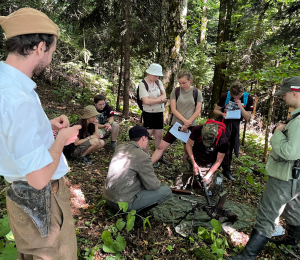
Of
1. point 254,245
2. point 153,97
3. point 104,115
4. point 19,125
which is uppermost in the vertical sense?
point 19,125

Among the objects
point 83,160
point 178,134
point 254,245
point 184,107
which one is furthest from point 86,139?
point 254,245

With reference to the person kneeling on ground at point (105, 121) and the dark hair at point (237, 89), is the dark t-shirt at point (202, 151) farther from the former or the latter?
the person kneeling on ground at point (105, 121)

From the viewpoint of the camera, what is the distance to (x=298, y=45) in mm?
5180

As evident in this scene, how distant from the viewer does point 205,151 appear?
4.28 metres

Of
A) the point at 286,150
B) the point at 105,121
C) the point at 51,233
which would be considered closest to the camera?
the point at 51,233

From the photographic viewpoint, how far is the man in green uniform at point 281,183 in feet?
8.14

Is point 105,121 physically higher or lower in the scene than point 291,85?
lower

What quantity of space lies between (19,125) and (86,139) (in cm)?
376

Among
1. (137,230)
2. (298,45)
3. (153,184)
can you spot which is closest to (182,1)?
(298,45)

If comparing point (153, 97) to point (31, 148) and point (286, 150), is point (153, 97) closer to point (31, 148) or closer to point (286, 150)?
point (286, 150)

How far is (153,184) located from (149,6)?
7.72m

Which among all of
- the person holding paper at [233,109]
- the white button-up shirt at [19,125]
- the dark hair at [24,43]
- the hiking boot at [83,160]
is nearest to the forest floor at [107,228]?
the hiking boot at [83,160]

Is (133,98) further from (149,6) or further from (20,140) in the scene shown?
(20,140)

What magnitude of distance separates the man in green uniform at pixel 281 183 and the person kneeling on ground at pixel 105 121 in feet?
12.8
